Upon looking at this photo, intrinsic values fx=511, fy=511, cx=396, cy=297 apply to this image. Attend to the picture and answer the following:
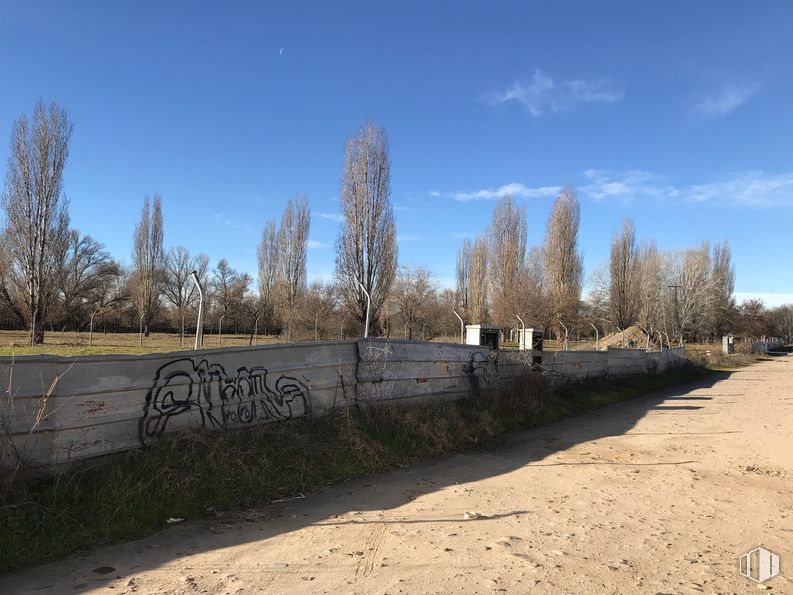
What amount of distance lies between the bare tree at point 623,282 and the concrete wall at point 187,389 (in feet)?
151

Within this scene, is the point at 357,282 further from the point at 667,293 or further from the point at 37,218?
the point at 667,293

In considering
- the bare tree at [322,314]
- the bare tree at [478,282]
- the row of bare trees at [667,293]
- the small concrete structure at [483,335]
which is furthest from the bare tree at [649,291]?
the small concrete structure at [483,335]

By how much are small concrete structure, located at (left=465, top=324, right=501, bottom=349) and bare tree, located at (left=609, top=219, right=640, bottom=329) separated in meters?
41.8

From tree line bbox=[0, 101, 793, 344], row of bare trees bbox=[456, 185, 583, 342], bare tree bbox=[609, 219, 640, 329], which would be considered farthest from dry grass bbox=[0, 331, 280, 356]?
bare tree bbox=[609, 219, 640, 329]

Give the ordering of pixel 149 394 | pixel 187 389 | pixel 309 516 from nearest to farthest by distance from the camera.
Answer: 1. pixel 309 516
2. pixel 149 394
3. pixel 187 389

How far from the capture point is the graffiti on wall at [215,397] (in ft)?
19.0

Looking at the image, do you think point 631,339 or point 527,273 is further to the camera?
point 527,273

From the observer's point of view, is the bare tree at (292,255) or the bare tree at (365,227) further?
the bare tree at (292,255)

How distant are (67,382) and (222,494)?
190 centimetres

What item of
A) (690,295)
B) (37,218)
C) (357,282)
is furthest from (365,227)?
(690,295)

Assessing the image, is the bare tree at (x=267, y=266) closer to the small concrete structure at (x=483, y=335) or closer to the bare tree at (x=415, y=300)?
the bare tree at (x=415, y=300)

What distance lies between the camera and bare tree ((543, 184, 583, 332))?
46750 millimetres

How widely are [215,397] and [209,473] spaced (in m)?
1.12

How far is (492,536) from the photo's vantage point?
14.8 feet
